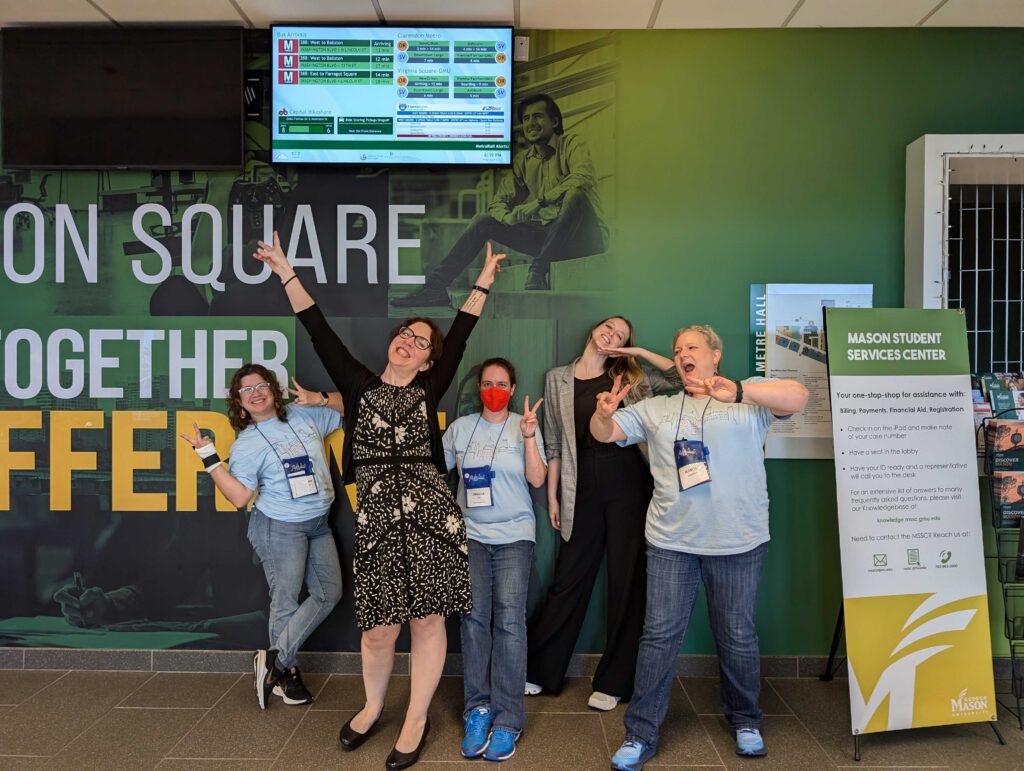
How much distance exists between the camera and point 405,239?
350cm

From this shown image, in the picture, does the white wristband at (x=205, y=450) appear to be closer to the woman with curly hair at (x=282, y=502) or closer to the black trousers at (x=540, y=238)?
the woman with curly hair at (x=282, y=502)

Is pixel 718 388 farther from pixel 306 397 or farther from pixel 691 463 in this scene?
pixel 306 397

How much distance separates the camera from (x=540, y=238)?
348 cm

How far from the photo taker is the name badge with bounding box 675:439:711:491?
103 inches

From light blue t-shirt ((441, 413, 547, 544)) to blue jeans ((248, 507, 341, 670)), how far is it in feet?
2.60

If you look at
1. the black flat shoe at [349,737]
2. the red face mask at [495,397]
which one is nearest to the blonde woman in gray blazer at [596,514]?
the red face mask at [495,397]

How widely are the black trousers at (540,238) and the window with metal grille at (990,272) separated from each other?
70.6 inches

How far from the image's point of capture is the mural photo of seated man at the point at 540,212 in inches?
136

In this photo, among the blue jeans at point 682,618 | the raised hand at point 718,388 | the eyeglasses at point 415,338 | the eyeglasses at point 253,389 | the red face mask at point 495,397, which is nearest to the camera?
the raised hand at point 718,388

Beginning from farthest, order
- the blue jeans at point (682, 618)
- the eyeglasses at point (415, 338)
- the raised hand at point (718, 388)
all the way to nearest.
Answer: the eyeglasses at point (415, 338), the blue jeans at point (682, 618), the raised hand at point (718, 388)

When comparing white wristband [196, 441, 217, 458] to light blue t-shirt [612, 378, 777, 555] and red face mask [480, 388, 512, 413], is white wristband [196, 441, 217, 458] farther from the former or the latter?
light blue t-shirt [612, 378, 777, 555]

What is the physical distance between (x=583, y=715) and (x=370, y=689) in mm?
A: 973

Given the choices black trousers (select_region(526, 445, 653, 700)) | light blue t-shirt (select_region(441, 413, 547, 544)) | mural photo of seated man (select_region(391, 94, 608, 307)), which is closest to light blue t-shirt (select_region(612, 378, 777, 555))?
black trousers (select_region(526, 445, 653, 700))

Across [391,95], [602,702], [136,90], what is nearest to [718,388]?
[602,702]
